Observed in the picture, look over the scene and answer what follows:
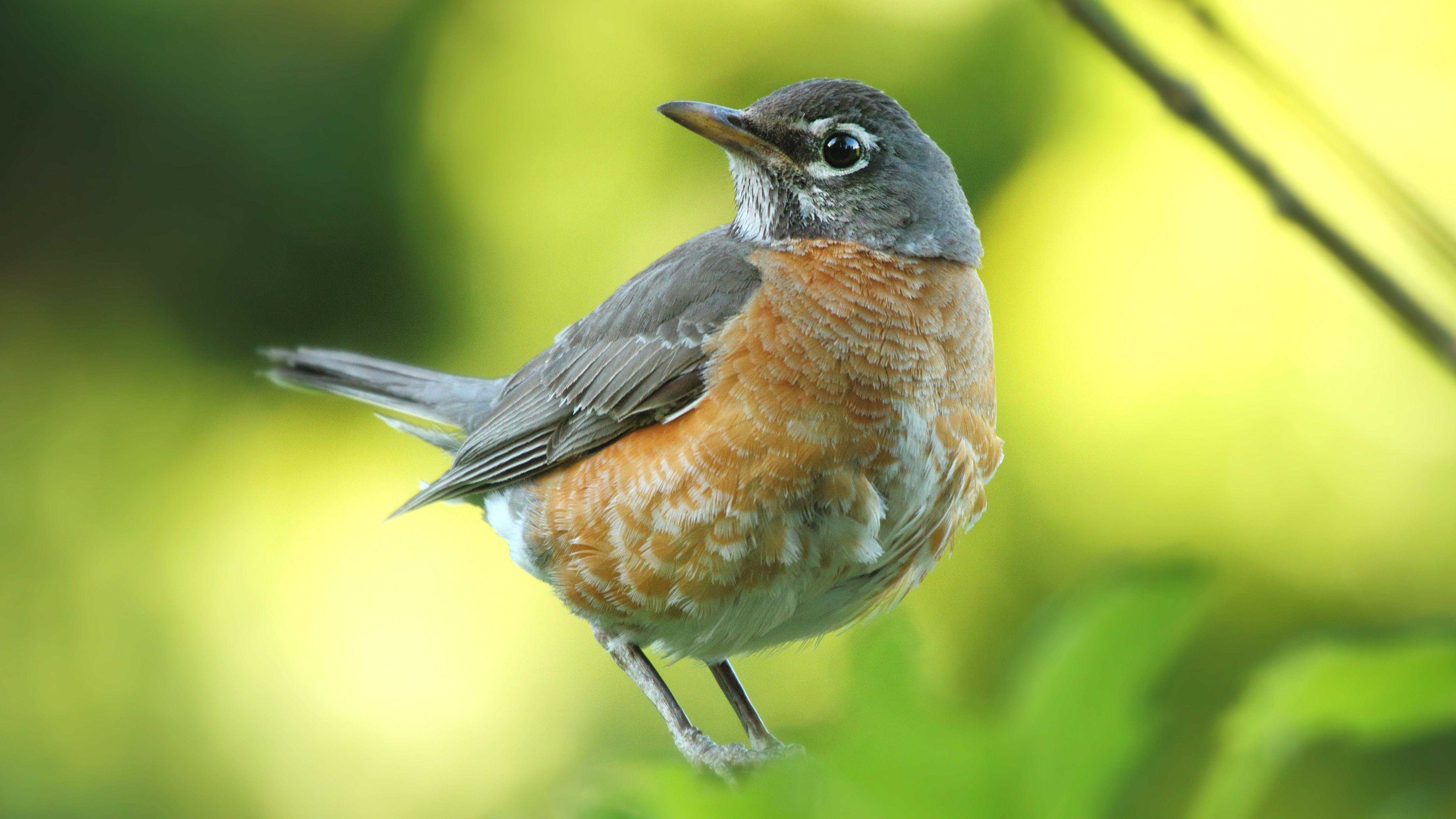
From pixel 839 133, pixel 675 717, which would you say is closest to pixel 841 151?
pixel 839 133

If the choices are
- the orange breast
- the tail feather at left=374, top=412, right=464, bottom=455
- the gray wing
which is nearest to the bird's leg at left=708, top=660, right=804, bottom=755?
the orange breast

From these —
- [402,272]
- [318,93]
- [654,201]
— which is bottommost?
[402,272]

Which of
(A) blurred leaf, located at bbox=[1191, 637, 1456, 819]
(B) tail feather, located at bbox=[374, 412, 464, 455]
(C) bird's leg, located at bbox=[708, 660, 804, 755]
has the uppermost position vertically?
(A) blurred leaf, located at bbox=[1191, 637, 1456, 819]

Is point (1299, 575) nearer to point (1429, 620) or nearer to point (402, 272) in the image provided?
point (402, 272)

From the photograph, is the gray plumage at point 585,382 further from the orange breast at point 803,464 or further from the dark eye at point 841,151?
the dark eye at point 841,151

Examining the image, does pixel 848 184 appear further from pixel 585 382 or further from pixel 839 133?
pixel 585 382

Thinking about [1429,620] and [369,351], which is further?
[369,351]

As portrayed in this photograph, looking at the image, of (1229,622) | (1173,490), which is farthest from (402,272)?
(1229,622)

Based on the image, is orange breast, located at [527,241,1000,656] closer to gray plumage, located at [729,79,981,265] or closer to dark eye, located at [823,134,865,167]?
→ gray plumage, located at [729,79,981,265]
